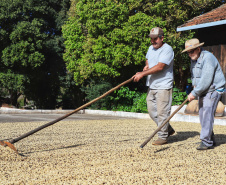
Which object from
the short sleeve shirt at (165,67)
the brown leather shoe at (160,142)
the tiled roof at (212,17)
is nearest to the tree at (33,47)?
the tiled roof at (212,17)

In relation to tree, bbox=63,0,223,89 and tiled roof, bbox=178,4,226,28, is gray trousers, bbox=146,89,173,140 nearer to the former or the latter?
tiled roof, bbox=178,4,226,28

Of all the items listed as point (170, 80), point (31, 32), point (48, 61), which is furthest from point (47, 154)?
point (48, 61)

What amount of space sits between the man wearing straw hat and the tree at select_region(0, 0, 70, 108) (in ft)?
59.0

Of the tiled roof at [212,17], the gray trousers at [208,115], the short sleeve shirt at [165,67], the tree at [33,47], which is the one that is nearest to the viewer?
the gray trousers at [208,115]

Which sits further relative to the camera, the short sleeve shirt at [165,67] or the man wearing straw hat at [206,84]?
the short sleeve shirt at [165,67]

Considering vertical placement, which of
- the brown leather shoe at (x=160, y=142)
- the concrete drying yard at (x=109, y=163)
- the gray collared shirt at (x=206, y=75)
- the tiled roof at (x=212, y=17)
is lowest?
the concrete drying yard at (x=109, y=163)

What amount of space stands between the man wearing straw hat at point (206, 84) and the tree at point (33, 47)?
17986mm

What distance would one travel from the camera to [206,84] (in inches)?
199

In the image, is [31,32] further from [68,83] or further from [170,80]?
[170,80]

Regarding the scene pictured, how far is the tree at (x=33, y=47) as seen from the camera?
22.2m

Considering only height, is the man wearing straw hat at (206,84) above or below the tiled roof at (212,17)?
below

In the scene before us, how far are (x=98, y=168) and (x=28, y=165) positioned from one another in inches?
32.7

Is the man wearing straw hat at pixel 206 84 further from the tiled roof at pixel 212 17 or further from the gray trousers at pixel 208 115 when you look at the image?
the tiled roof at pixel 212 17

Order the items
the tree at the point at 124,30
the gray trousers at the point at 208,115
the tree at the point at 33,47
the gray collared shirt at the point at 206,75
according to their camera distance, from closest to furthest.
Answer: the gray collared shirt at the point at 206,75 < the gray trousers at the point at 208,115 < the tree at the point at 124,30 < the tree at the point at 33,47
